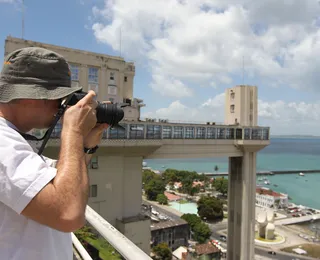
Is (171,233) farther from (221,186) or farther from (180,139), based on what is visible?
(221,186)

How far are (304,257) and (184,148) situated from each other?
25.7m

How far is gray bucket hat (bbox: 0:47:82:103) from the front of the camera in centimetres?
92

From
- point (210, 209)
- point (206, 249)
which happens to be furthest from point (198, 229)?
point (210, 209)

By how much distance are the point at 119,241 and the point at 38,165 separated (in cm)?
80

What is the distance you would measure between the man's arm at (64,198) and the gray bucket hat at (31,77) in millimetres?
237

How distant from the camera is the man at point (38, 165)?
75 centimetres

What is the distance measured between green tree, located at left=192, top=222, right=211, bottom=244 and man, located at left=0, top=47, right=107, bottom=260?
31016 mm

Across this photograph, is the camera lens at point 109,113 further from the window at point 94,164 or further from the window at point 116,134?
the window at point 94,164

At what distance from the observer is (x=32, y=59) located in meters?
0.95

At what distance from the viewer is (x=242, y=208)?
14758 millimetres

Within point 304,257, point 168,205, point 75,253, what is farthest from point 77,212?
point 168,205

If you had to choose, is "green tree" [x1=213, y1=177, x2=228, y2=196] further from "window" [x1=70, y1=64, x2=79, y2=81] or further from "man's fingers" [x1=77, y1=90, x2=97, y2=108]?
"man's fingers" [x1=77, y1=90, x2=97, y2=108]

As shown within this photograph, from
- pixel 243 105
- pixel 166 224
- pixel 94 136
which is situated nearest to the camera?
pixel 94 136

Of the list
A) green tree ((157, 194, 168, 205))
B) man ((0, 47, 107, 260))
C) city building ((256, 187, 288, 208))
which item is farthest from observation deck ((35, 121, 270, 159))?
city building ((256, 187, 288, 208))
